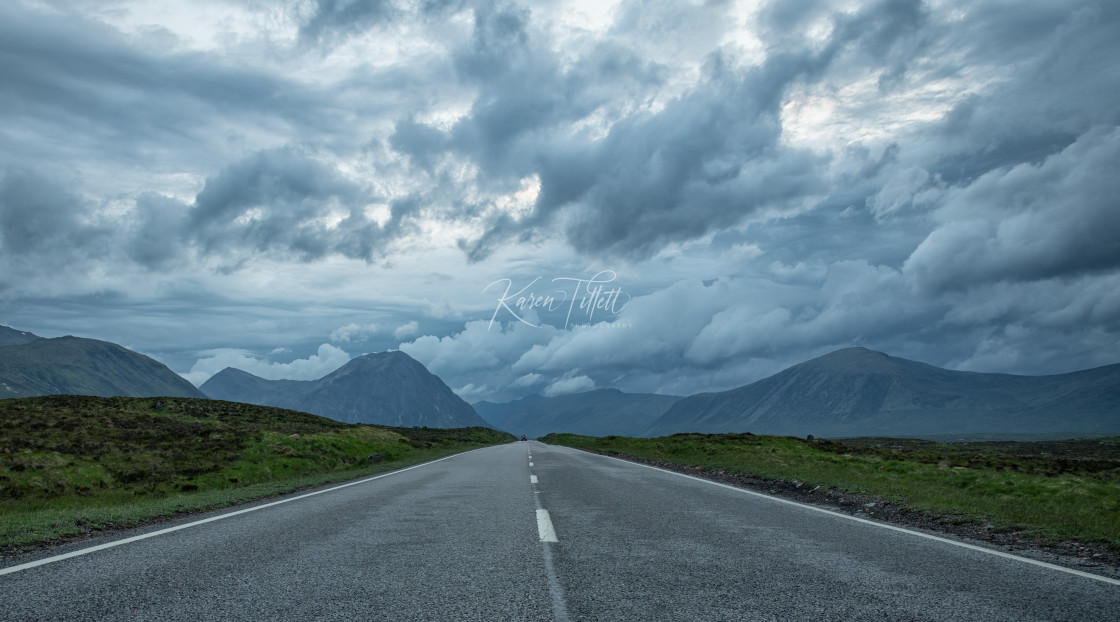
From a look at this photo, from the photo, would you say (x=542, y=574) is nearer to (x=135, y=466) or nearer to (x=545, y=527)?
(x=545, y=527)

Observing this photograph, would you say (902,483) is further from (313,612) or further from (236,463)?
(236,463)

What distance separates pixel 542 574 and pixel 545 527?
315cm

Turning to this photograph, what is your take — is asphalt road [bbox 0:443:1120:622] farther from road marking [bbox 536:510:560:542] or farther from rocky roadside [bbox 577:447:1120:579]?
rocky roadside [bbox 577:447:1120:579]

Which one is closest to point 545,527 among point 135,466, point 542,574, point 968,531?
point 542,574

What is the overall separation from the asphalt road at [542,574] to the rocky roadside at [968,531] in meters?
0.91

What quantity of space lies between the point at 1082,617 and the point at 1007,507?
28.9ft

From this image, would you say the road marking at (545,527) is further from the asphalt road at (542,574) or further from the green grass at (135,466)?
the green grass at (135,466)

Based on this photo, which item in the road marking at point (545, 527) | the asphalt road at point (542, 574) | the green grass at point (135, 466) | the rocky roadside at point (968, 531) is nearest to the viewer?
the asphalt road at point (542, 574)

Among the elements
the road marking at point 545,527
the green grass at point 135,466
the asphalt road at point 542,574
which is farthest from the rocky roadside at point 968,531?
the green grass at point 135,466

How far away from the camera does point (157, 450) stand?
29031 mm

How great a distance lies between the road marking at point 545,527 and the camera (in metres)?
8.77

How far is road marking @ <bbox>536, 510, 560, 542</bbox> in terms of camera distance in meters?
8.77

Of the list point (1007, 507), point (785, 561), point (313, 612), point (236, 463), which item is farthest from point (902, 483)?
point (236, 463)

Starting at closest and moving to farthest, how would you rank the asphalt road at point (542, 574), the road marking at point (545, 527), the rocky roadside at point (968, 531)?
the asphalt road at point (542, 574), the rocky roadside at point (968, 531), the road marking at point (545, 527)
